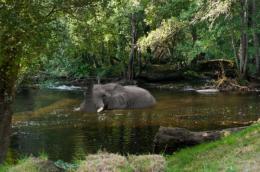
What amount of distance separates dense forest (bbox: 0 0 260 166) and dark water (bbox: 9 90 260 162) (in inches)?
92.3

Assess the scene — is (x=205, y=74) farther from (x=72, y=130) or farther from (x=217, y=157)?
(x=217, y=157)

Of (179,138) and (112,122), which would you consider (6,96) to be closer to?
(179,138)

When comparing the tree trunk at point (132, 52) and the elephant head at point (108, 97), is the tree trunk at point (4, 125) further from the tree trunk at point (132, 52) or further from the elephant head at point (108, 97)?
the tree trunk at point (132, 52)

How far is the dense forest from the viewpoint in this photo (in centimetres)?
1288

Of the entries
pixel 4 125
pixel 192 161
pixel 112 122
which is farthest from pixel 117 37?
pixel 192 161

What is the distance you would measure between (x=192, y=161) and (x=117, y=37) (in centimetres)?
3023

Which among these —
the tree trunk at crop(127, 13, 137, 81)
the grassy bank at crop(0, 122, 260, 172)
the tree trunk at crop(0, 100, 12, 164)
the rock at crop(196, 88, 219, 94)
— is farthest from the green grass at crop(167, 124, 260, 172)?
the tree trunk at crop(127, 13, 137, 81)

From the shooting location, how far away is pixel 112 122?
875 inches

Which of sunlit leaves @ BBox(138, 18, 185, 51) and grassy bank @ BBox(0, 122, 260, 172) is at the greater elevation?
sunlit leaves @ BBox(138, 18, 185, 51)

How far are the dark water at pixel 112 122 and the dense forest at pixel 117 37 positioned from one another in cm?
235

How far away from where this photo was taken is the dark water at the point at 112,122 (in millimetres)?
17438

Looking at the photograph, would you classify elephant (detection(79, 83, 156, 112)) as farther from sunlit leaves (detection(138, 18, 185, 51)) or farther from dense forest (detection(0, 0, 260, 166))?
sunlit leaves (detection(138, 18, 185, 51))

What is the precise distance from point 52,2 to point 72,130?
8193mm

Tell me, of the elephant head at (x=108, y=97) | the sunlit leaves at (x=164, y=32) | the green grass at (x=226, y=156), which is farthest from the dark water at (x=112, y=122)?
the sunlit leaves at (x=164, y=32)
